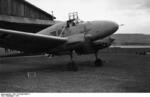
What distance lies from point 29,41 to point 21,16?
10.9 metres

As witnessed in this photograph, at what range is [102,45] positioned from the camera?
43.2 feet

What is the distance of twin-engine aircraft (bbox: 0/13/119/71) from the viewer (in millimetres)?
11266

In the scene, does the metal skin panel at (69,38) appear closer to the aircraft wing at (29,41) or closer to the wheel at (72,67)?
the aircraft wing at (29,41)

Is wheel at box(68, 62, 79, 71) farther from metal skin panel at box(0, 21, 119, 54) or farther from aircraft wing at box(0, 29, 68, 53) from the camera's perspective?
aircraft wing at box(0, 29, 68, 53)

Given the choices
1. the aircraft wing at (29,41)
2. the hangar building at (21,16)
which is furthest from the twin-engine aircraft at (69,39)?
the hangar building at (21,16)

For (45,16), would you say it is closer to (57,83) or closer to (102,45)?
(102,45)

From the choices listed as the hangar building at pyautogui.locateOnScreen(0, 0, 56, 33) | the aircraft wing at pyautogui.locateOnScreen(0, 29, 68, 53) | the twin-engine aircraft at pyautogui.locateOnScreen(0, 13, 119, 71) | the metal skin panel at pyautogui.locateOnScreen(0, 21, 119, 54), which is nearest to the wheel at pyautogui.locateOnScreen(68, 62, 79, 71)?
the twin-engine aircraft at pyautogui.locateOnScreen(0, 13, 119, 71)

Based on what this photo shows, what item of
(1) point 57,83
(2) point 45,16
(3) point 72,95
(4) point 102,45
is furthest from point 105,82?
(2) point 45,16

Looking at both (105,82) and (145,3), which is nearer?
(145,3)

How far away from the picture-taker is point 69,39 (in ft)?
38.3

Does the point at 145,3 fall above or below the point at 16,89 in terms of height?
above

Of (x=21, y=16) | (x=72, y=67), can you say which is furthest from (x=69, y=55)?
(x=21, y=16)

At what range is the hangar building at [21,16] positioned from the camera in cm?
2053

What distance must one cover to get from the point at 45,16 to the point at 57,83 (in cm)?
1808
